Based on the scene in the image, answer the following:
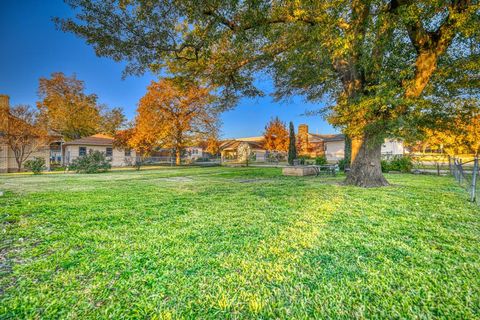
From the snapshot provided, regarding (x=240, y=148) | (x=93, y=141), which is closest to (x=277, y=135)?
(x=240, y=148)

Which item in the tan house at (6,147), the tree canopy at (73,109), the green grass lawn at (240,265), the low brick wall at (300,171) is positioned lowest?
the green grass lawn at (240,265)

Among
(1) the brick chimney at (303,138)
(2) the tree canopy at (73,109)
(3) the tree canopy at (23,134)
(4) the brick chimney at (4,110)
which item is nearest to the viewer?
(4) the brick chimney at (4,110)

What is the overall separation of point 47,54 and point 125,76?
17.4 metres

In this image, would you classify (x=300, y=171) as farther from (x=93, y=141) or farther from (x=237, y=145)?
(x=237, y=145)

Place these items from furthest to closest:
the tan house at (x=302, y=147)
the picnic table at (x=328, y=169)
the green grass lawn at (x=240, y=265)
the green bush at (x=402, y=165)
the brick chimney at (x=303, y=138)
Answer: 1. the brick chimney at (x=303, y=138)
2. the tan house at (x=302, y=147)
3. the green bush at (x=402, y=165)
4. the picnic table at (x=328, y=169)
5. the green grass lawn at (x=240, y=265)

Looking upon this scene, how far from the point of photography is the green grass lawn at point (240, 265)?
1.73 meters

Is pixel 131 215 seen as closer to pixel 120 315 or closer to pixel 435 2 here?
pixel 120 315

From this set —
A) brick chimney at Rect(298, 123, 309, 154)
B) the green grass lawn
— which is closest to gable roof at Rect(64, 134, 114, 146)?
the green grass lawn

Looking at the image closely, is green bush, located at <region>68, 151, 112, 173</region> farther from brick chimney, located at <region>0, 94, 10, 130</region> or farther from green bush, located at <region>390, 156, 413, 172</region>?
green bush, located at <region>390, 156, 413, 172</region>

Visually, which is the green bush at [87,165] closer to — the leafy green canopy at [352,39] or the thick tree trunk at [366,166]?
the leafy green canopy at [352,39]

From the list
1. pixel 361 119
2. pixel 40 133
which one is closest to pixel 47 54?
pixel 40 133

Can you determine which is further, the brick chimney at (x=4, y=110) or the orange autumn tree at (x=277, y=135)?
the orange autumn tree at (x=277, y=135)

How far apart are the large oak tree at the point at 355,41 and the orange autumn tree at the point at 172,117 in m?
17.8

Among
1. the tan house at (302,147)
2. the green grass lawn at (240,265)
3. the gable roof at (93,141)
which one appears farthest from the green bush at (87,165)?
the tan house at (302,147)
